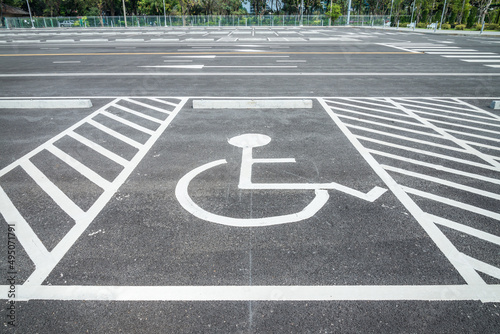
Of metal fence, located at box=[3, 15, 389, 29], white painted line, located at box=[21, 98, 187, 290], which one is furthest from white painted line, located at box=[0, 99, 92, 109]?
metal fence, located at box=[3, 15, 389, 29]

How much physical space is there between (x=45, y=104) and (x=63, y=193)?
5541 mm

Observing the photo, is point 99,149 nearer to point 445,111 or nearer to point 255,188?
point 255,188

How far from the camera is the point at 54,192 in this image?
15.1 feet

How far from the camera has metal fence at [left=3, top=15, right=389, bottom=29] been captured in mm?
57031

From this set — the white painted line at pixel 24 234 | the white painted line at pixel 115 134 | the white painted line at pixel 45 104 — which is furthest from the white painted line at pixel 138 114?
the white painted line at pixel 24 234

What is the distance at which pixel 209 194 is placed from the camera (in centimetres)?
456

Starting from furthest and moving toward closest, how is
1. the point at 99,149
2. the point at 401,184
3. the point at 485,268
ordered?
1. the point at 99,149
2. the point at 401,184
3. the point at 485,268

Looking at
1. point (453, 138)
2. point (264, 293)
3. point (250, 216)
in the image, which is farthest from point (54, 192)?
point (453, 138)

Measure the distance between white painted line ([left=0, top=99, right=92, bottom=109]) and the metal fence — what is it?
52.2 meters

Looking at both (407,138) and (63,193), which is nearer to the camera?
(63,193)

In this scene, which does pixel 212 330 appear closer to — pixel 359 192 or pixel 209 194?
pixel 209 194

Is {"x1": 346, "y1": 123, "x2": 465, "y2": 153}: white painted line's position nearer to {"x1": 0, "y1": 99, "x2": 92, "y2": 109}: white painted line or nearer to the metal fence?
{"x1": 0, "y1": 99, "x2": 92, "y2": 109}: white painted line

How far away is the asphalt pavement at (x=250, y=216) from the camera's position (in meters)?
2.79

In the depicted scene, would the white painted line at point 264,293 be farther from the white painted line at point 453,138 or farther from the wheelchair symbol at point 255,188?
the white painted line at point 453,138
